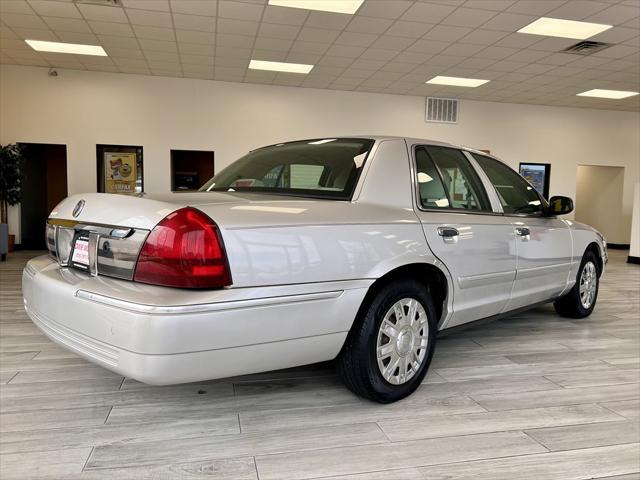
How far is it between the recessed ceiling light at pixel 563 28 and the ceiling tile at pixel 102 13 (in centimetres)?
565

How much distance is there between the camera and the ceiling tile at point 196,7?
583 centimetres

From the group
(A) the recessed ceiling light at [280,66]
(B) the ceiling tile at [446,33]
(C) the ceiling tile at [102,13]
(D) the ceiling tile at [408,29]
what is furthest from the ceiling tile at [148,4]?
(B) the ceiling tile at [446,33]

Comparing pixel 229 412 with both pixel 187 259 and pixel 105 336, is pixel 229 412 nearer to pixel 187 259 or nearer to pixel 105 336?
pixel 105 336

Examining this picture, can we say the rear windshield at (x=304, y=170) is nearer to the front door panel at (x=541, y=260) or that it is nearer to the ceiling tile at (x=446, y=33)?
the front door panel at (x=541, y=260)

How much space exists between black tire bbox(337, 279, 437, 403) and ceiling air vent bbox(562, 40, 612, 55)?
22.8 feet

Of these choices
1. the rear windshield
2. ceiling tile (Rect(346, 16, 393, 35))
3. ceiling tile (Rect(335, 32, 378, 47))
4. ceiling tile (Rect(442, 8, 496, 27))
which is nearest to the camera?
the rear windshield

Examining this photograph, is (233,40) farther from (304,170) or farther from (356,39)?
(304,170)

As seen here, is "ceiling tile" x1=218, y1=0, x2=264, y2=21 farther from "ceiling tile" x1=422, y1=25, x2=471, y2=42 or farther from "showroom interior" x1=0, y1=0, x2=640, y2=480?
"ceiling tile" x1=422, y1=25, x2=471, y2=42

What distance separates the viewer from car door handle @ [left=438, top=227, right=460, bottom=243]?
2217 millimetres

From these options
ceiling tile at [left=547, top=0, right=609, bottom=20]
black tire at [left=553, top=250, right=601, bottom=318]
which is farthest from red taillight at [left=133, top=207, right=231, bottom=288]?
ceiling tile at [left=547, top=0, right=609, bottom=20]

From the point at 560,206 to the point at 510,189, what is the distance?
0.44 meters

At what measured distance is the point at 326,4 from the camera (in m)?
5.89

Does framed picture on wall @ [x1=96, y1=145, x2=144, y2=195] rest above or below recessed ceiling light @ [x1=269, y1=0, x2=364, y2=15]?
below

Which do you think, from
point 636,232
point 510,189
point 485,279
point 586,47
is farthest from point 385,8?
point 636,232
